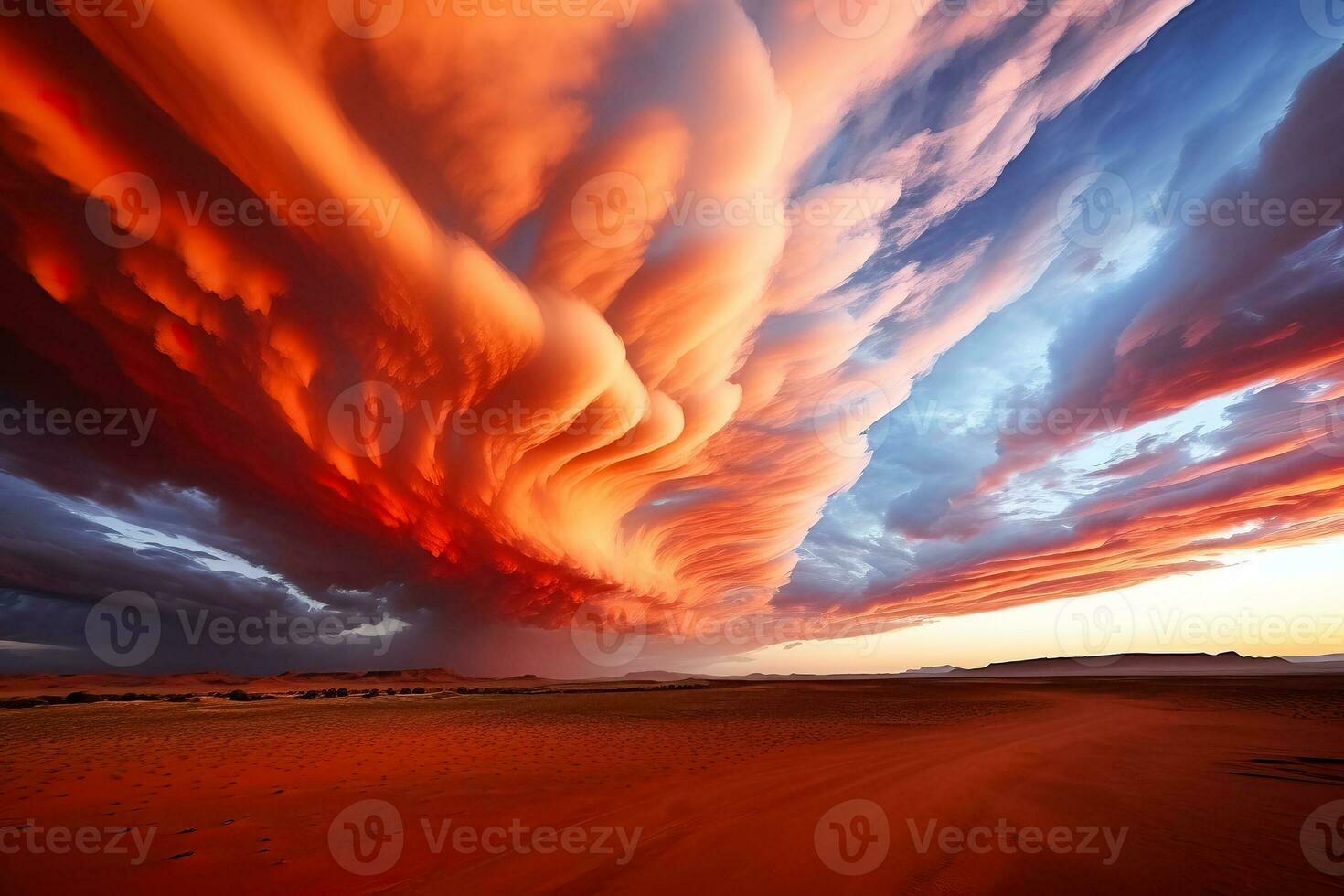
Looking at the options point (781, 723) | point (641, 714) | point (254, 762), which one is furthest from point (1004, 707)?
point (254, 762)

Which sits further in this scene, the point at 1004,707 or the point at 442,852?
the point at 1004,707

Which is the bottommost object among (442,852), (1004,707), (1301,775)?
(1004,707)

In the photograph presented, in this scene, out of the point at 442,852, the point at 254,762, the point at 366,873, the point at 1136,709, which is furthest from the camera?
the point at 1136,709

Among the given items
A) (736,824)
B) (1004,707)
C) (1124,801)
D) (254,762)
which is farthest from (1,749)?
(1004,707)

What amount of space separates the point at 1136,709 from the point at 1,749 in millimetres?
56381

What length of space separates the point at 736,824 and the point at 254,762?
1676 centimetres

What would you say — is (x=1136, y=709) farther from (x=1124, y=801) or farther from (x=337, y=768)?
(x=337, y=768)

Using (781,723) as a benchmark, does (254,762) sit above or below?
above

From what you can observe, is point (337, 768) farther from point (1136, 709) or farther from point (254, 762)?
point (1136, 709)

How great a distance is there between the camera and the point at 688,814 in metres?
9.98

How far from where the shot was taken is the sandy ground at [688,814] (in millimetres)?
7137

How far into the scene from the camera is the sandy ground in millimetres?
7137

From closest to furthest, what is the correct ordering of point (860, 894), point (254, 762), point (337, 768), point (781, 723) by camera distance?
point (860, 894), point (337, 768), point (254, 762), point (781, 723)

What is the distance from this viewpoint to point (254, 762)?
16.6 metres
